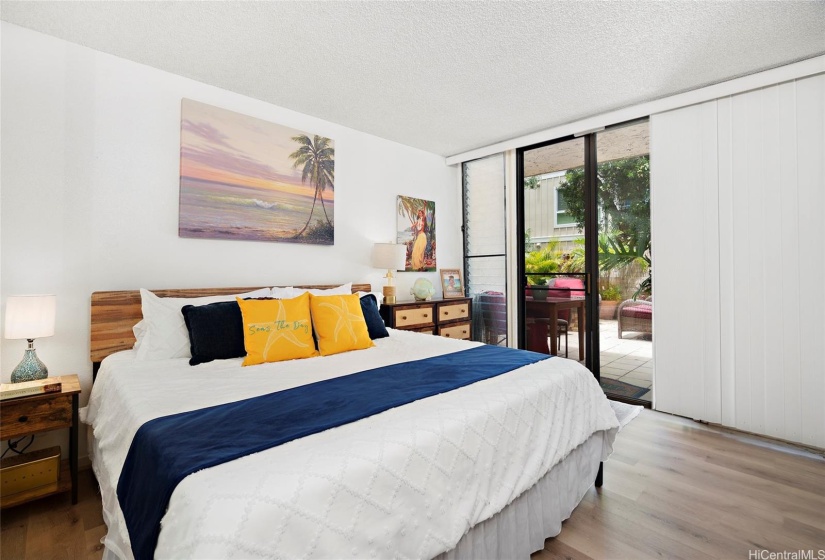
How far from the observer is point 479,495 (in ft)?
4.31

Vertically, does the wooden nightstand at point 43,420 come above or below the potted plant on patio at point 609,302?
below

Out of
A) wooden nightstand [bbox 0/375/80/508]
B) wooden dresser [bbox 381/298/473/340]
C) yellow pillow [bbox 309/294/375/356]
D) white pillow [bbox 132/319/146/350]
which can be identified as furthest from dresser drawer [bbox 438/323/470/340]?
wooden nightstand [bbox 0/375/80/508]

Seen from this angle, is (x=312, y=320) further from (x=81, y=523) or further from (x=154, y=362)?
(x=81, y=523)

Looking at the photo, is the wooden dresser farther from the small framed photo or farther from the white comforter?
the white comforter

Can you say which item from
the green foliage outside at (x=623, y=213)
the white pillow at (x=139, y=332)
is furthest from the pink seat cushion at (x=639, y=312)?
the white pillow at (x=139, y=332)

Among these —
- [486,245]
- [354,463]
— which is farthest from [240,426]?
[486,245]

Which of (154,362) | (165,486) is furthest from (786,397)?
(154,362)

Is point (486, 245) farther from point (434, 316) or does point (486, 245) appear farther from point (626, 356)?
point (626, 356)

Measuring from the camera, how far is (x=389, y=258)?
3686 mm

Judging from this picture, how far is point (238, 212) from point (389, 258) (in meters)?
1.38

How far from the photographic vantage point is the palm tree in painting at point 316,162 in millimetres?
3291

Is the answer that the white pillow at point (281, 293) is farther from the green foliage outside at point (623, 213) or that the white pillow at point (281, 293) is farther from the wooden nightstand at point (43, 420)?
the green foliage outside at point (623, 213)

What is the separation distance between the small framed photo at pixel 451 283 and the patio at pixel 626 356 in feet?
5.26

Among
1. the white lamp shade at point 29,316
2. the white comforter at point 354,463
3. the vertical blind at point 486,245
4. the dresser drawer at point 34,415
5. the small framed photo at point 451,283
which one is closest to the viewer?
the white comforter at point 354,463
